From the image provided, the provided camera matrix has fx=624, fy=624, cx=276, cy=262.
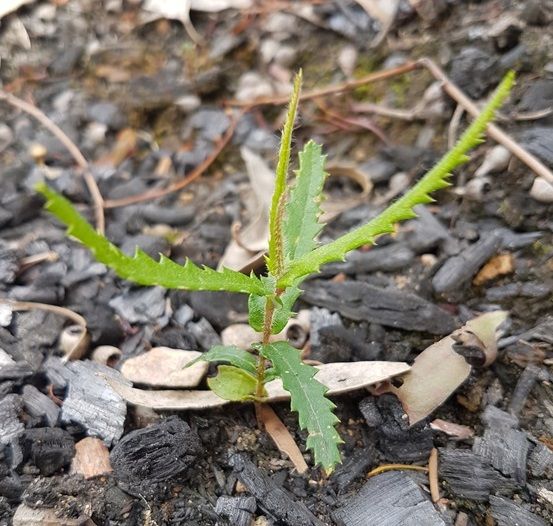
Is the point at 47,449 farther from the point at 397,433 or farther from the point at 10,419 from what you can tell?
the point at 397,433

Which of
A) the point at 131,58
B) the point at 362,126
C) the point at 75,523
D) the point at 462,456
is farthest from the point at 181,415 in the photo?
the point at 131,58

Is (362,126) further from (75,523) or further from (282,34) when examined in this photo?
(75,523)

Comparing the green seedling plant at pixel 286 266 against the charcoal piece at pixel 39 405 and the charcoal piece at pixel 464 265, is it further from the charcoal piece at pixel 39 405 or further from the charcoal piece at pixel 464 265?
the charcoal piece at pixel 464 265

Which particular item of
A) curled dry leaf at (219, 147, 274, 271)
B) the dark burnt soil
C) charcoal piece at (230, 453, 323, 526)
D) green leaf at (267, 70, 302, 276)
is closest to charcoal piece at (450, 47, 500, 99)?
the dark burnt soil

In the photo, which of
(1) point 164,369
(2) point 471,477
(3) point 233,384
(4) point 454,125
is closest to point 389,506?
(2) point 471,477

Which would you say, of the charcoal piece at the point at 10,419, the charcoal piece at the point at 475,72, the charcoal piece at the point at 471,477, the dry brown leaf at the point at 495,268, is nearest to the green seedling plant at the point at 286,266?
the charcoal piece at the point at 471,477
